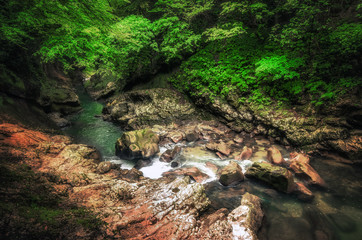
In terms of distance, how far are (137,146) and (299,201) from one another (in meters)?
7.03

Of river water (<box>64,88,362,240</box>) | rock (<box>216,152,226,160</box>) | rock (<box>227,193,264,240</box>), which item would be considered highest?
rock (<box>227,193,264,240</box>)

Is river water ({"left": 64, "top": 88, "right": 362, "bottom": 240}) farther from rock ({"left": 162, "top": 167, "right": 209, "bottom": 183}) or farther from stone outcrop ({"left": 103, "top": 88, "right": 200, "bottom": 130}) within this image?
stone outcrop ({"left": 103, "top": 88, "right": 200, "bottom": 130})

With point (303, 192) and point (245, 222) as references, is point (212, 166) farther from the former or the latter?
point (245, 222)

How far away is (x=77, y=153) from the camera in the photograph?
6.29 m

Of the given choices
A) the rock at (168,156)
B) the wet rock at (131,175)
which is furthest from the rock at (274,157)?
the wet rock at (131,175)

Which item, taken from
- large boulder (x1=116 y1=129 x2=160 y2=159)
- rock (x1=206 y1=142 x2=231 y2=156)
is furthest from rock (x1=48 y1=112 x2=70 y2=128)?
rock (x1=206 y1=142 x2=231 y2=156)

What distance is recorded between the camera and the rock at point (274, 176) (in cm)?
543

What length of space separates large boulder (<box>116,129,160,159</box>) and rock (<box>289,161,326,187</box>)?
6252 millimetres

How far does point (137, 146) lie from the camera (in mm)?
8117

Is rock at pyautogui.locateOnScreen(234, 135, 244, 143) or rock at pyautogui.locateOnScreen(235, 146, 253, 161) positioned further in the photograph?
rock at pyautogui.locateOnScreen(234, 135, 244, 143)

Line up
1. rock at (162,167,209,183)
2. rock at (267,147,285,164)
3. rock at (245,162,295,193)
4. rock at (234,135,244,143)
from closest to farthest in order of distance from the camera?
rock at (245,162,295,193)
rock at (162,167,209,183)
rock at (267,147,285,164)
rock at (234,135,244,143)

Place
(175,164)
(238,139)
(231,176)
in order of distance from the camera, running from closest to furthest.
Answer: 1. (231,176)
2. (175,164)
3. (238,139)

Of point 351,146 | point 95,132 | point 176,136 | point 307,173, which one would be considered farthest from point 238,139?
point 95,132

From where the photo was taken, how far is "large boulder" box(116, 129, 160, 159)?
7.96 meters
